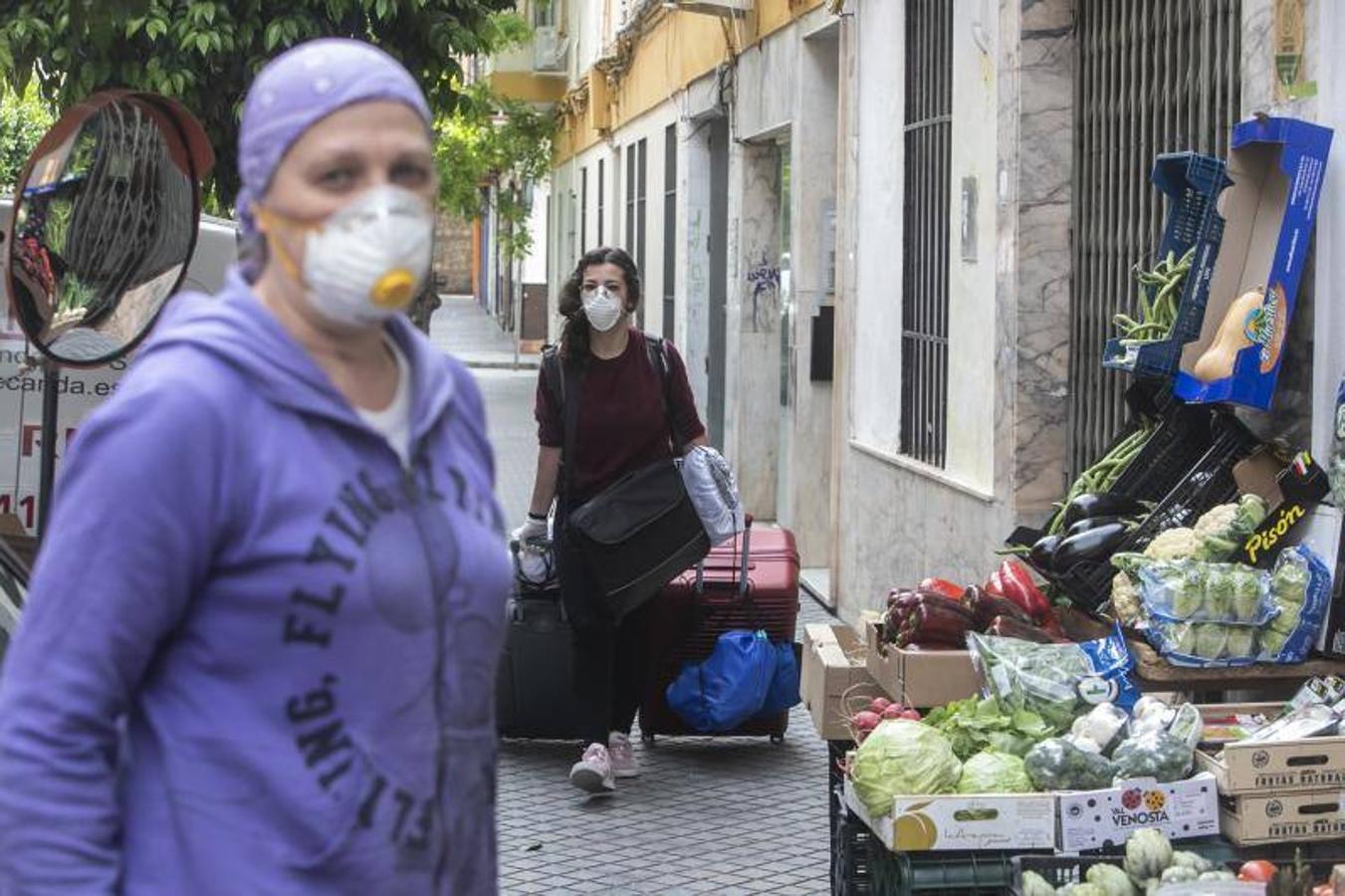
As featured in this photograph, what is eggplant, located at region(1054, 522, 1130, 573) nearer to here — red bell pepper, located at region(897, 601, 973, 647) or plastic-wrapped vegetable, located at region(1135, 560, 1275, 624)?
red bell pepper, located at region(897, 601, 973, 647)

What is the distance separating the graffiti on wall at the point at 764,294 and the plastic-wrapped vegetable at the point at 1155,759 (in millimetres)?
11357

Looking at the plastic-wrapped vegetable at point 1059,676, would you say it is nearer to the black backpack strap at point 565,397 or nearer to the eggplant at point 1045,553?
the eggplant at point 1045,553

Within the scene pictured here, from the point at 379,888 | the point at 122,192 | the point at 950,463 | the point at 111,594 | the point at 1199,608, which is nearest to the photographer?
the point at 111,594

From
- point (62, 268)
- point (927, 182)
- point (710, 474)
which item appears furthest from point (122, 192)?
point (927, 182)

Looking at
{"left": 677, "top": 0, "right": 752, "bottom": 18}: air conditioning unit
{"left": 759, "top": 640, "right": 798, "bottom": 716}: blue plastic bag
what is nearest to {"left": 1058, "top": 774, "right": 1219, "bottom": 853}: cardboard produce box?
{"left": 759, "top": 640, "right": 798, "bottom": 716}: blue plastic bag

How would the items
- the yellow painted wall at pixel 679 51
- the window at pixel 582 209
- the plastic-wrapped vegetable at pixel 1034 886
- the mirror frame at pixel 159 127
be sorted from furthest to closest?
the window at pixel 582 209, the yellow painted wall at pixel 679 51, the mirror frame at pixel 159 127, the plastic-wrapped vegetable at pixel 1034 886

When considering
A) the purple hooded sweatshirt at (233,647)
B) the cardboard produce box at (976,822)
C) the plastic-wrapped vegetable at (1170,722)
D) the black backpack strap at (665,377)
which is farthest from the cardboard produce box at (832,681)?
the purple hooded sweatshirt at (233,647)

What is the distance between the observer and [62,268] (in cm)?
582

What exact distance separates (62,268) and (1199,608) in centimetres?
293

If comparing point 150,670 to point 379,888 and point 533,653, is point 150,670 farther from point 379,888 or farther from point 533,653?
point 533,653

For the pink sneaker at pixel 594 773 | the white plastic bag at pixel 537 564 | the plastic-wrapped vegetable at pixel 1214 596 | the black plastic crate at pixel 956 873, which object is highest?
the plastic-wrapped vegetable at pixel 1214 596

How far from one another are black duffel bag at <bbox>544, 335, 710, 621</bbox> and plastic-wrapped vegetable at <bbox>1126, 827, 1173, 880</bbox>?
3.08 meters

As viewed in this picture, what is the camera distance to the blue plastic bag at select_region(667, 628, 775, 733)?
8.27m

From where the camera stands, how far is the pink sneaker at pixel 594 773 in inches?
307
